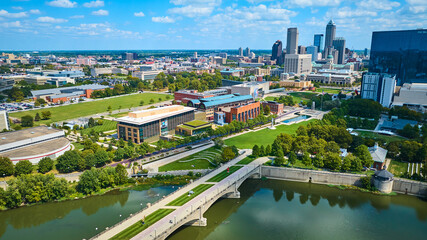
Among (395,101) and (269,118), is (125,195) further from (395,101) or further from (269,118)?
(395,101)

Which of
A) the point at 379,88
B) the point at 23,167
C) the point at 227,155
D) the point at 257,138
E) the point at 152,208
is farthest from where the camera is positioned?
the point at 379,88

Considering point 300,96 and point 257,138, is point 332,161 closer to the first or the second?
point 257,138

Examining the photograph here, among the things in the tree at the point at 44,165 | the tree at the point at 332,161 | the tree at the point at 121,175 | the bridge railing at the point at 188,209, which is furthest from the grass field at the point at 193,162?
the tree at the point at 332,161

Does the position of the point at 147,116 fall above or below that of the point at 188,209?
above

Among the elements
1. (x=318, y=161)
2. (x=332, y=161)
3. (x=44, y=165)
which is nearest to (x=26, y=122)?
(x=44, y=165)

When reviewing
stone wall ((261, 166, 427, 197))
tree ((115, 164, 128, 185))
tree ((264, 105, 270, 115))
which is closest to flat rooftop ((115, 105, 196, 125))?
tree ((115, 164, 128, 185))

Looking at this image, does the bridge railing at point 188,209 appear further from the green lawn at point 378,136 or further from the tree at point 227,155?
the green lawn at point 378,136
